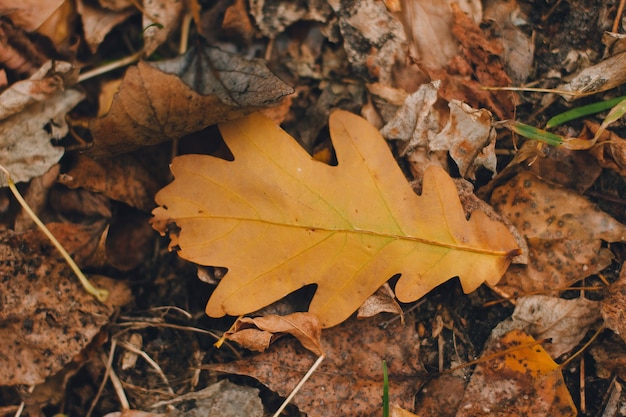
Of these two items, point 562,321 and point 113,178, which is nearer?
point 562,321

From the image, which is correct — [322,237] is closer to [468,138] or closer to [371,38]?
[468,138]

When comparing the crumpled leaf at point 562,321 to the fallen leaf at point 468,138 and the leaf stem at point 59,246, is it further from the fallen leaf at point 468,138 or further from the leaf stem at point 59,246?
the leaf stem at point 59,246

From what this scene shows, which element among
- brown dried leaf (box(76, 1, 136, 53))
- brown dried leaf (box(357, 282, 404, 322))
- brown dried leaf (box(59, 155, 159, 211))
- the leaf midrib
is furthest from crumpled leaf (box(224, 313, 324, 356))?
brown dried leaf (box(76, 1, 136, 53))

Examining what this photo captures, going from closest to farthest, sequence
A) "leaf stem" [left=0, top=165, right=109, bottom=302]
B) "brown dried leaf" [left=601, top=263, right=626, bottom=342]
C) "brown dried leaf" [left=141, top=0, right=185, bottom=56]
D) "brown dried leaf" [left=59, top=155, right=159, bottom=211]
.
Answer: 1. "brown dried leaf" [left=601, top=263, right=626, bottom=342]
2. "leaf stem" [left=0, top=165, right=109, bottom=302]
3. "brown dried leaf" [left=59, top=155, right=159, bottom=211]
4. "brown dried leaf" [left=141, top=0, right=185, bottom=56]

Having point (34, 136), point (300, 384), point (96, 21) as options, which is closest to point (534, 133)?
point (300, 384)

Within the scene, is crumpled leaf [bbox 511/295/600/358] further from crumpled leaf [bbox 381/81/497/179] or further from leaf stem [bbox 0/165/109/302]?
leaf stem [bbox 0/165/109/302]

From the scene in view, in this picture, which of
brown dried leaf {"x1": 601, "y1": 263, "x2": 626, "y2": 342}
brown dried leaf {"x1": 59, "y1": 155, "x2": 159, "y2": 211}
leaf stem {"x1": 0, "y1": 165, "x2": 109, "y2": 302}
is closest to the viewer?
brown dried leaf {"x1": 601, "y1": 263, "x2": 626, "y2": 342}
